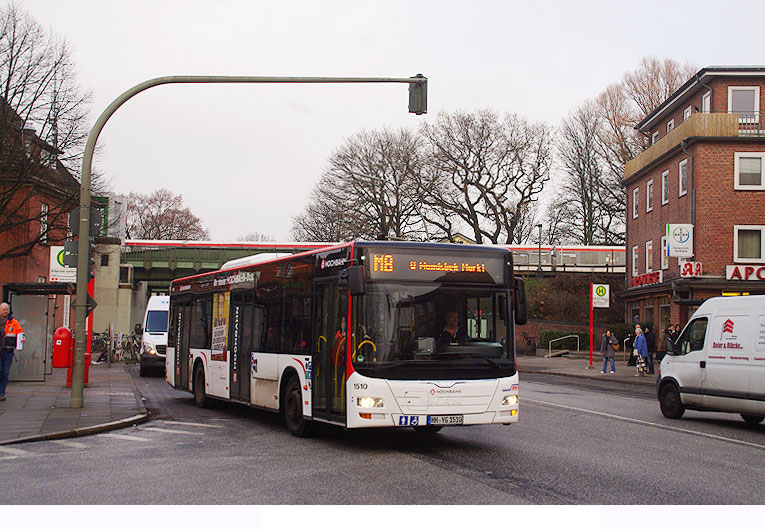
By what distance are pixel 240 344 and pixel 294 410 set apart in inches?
110

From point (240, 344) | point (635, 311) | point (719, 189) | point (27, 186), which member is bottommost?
point (240, 344)

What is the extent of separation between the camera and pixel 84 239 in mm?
15625

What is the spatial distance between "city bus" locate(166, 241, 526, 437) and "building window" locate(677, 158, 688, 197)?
30.6 metres

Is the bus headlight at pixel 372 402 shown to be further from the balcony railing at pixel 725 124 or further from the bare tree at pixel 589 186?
the bare tree at pixel 589 186

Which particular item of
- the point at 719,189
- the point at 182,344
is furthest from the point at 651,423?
the point at 719,189

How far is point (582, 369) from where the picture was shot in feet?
121

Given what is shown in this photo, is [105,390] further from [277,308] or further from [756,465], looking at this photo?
[756,465]

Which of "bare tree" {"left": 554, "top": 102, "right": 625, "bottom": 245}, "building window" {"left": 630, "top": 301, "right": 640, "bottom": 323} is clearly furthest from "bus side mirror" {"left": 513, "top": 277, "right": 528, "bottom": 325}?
"bare tree" {"left": 554, "top": 102, "right": 625, "bottom": 245}

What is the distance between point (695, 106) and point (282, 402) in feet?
112

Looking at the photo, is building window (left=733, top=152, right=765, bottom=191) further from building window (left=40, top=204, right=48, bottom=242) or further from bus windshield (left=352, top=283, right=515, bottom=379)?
bus windshield (left=352, top=283, right=515, bottom=379)

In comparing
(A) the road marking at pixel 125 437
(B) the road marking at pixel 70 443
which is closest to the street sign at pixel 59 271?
(A) the road marking at pixel 125 437

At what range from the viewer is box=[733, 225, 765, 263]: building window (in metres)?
38.0

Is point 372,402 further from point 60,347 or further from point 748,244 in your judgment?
point 748,244

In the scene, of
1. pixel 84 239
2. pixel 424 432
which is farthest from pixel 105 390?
pixel 424 432
